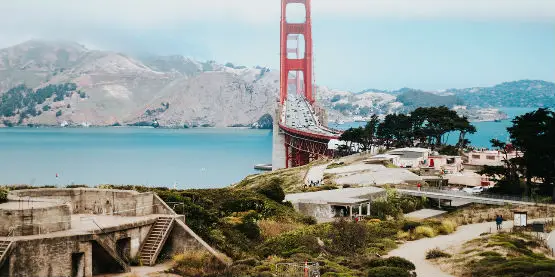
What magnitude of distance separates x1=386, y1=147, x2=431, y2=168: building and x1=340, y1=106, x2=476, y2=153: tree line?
11.6 meters

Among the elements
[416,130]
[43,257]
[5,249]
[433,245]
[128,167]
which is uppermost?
[5,249]

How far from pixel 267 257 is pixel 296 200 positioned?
995 cm

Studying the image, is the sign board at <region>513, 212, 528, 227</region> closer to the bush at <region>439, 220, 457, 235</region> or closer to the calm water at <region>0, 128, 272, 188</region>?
the bush at <region>439, 220, 457, 235</region>

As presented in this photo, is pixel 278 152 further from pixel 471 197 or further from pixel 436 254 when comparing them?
pixel 436 254

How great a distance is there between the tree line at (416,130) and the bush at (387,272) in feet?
162

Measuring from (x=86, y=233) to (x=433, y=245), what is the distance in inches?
429

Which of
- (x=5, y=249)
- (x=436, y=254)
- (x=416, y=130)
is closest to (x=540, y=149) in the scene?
(x=436, y=254)

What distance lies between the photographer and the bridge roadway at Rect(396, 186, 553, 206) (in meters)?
30.9

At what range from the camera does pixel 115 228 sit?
683 inches

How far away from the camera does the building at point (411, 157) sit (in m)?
50.1

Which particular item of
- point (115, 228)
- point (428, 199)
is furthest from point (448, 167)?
point (115, 228)

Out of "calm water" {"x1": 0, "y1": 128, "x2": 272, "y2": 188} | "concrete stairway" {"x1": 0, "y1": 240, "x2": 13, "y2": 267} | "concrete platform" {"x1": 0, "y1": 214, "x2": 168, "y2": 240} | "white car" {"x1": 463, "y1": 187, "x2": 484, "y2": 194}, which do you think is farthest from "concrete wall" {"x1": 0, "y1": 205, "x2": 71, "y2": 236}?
"calm water" {"x1": 0, "y1": 128, "x2": 272, "y2": 188}

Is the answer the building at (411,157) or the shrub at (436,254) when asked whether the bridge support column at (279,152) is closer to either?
the building at (411,157)

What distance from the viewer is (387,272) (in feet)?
54.0
